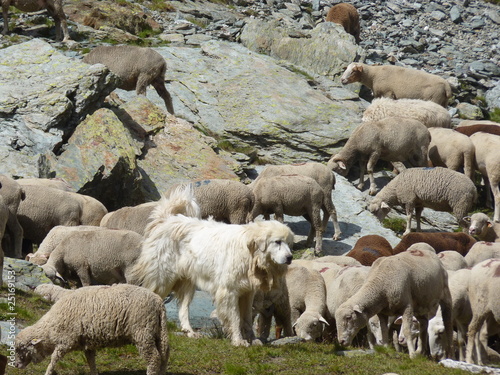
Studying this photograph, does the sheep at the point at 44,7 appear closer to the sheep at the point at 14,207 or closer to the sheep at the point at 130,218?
the sheep at the point at 130,218

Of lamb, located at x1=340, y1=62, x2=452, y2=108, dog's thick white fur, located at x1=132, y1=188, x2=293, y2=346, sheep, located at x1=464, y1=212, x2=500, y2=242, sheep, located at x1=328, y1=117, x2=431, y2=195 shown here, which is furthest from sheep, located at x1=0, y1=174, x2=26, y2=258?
lamb, located at x1=340, y1=62, x2=452, y2=108

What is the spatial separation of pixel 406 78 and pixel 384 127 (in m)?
6.10

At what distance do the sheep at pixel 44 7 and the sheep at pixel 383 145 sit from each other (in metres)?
11.1

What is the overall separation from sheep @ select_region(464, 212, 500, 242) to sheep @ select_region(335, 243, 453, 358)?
7850 millimetres

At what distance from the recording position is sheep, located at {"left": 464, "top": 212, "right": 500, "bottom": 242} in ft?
71.6

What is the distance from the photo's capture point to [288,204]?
21406 mm

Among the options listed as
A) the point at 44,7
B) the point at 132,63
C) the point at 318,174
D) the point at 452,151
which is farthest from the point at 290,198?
the point at 44,7

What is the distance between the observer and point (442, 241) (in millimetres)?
20312

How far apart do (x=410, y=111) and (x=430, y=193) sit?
18.8 feet

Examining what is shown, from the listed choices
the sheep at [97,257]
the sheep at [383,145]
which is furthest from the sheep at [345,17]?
the sheep at [97,257]

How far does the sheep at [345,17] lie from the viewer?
128ft

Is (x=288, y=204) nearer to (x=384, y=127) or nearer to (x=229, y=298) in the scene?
(x=384, y=127)

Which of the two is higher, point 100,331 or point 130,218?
point 100,331

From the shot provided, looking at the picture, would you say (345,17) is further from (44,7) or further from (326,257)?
(326,257)
